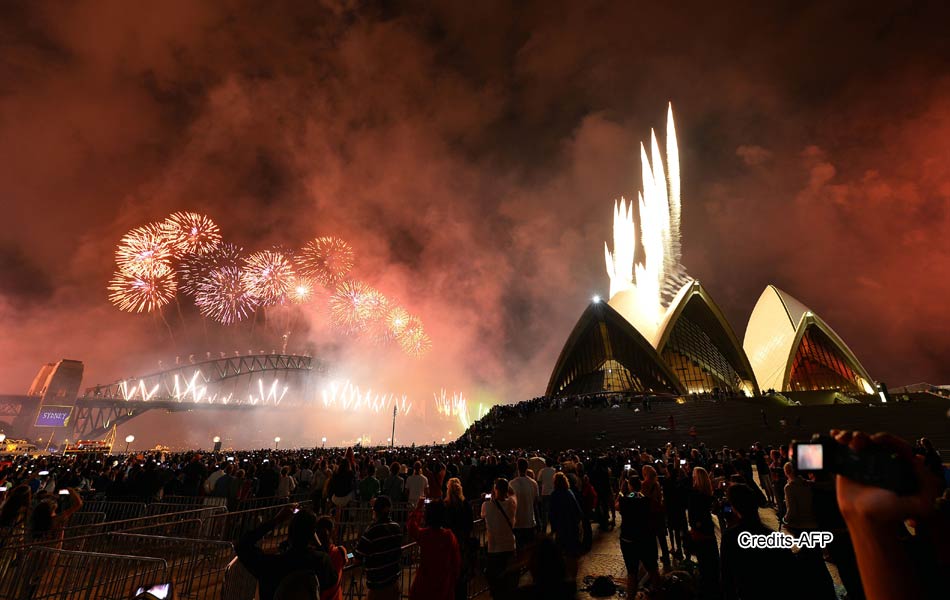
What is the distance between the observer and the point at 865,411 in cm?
2150

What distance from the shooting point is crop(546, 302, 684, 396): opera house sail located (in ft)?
158

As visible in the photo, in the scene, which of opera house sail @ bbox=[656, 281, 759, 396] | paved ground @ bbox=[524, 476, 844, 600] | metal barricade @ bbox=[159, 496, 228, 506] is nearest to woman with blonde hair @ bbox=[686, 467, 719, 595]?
paved ground @ bbox=[524, 476, 844, 600]

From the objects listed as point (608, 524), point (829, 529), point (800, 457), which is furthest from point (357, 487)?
point (800, 457)

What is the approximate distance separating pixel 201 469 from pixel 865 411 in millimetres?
29325

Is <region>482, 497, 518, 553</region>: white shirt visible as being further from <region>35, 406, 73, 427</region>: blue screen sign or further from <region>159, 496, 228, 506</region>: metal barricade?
<region>35, 406, 73, 427</region>: blue screen sign

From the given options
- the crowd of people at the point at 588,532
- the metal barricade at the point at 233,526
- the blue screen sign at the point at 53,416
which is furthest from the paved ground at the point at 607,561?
the blue screen sign at the point at 53,416

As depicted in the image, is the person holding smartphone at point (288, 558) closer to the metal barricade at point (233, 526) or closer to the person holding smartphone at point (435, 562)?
the person holding smartphone at point (435, 562)

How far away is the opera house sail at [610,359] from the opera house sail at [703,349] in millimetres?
2695

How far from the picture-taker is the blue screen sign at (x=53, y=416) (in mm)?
63562

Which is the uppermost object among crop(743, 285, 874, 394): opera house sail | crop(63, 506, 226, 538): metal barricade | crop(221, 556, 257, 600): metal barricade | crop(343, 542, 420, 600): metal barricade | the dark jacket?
crop(743, 285, 874, 394): opera house sail

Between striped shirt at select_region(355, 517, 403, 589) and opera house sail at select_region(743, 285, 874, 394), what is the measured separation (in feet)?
179

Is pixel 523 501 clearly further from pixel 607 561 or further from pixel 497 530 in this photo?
pixel 607 561

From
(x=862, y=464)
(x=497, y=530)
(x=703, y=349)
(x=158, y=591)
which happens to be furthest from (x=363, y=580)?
(x=703, y=349)

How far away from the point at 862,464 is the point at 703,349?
189 feet
